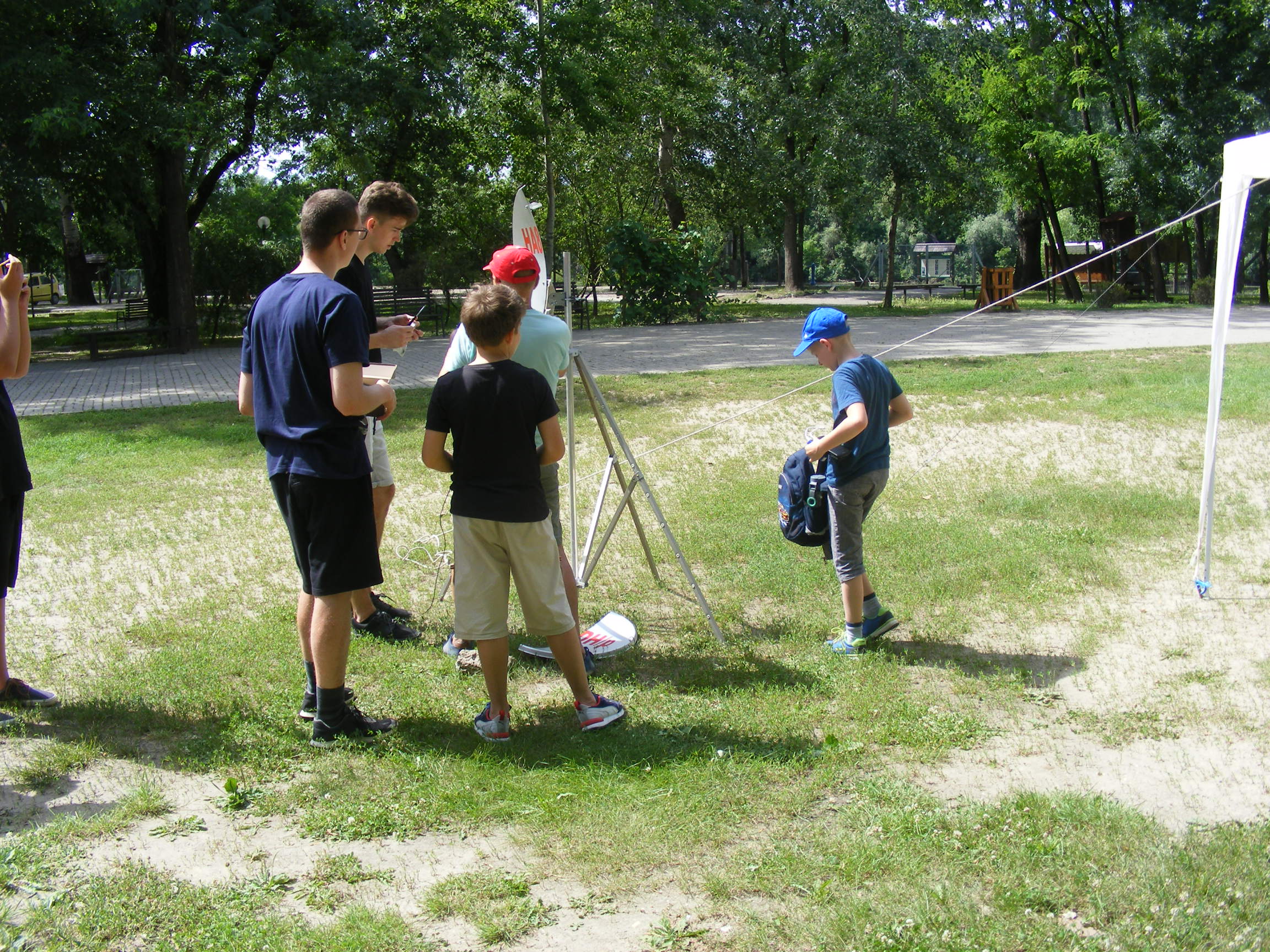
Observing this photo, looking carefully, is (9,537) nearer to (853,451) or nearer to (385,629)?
(385,629)

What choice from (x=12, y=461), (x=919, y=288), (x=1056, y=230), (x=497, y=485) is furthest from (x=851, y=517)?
(x=919, y=288)

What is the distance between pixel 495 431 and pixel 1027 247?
30988 millimetres

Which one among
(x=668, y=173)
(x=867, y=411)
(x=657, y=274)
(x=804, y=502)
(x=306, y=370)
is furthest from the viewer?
(x=668, y=173)

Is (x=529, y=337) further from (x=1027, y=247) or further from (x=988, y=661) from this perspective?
(x=1027, y=247)

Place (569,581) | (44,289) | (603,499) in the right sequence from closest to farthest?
1. (569,581)
2. (603,499)
3. (44,289)

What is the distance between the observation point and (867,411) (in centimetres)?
430


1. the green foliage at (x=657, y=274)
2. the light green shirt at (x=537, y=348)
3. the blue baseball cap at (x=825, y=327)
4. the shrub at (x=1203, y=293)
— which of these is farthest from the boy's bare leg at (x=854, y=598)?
the shrub at (x=1203, y=293)

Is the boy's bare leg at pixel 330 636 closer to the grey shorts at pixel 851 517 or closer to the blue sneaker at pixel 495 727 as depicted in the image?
the blue sneaker at pixel 495 727

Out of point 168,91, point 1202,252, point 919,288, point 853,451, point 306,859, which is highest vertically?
point 168,91

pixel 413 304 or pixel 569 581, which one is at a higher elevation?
pixel 413 304

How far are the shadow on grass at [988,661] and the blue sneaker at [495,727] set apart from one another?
177 centimetres

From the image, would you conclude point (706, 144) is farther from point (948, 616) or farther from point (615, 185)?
point (948, 616)

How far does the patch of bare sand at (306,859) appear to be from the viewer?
108 inches

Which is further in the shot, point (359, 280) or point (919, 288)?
point (919, 288)
